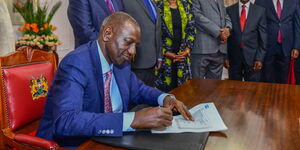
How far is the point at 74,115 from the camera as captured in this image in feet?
3.72

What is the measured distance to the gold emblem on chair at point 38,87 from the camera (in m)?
1.59

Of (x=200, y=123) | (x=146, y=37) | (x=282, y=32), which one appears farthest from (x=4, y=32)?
(x=282, y=32)

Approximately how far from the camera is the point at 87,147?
1051 millimetres

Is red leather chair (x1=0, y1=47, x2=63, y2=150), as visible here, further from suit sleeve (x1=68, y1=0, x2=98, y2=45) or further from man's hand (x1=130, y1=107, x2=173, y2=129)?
suit sleeve (x1=68, y1=0, x2=98, y2=45)

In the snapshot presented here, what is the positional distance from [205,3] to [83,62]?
2.61 meters

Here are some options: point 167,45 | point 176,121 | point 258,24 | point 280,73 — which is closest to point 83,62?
point 176,121

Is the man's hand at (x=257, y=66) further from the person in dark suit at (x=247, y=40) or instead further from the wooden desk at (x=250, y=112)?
the wooden desk at (x=250, y=112)

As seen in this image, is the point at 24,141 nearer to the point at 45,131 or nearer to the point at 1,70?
the point at 45,131

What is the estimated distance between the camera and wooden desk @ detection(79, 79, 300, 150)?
1112 mm

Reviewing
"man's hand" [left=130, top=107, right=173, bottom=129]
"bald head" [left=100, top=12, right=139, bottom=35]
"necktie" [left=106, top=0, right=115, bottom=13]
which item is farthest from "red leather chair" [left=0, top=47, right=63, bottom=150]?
"necktie" [left=106, top=0, right=115, bottom=13]

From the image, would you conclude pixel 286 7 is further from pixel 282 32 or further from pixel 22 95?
pixel 22 95

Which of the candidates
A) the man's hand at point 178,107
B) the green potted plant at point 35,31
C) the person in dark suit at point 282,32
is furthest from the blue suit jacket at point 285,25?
the man's hand at point 178,107

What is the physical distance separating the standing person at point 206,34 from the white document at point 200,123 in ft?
7.08

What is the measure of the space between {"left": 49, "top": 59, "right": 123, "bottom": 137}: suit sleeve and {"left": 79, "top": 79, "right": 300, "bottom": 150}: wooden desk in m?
0.07
